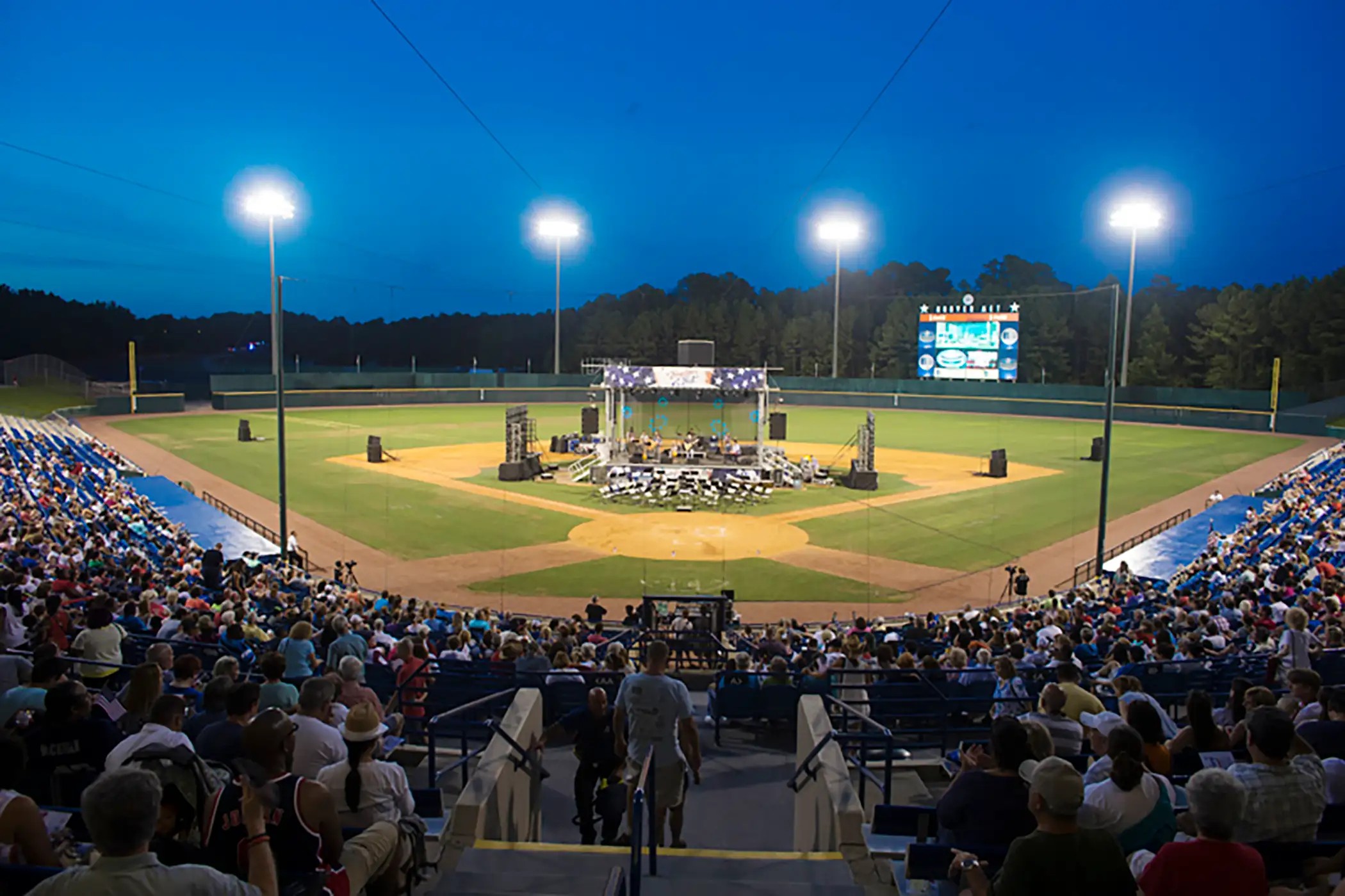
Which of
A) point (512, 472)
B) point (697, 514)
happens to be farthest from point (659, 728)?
point (512, 472)

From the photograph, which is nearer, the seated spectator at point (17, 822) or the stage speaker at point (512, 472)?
the seated spectator at point (17, 822)

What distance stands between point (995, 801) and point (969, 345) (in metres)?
63.1

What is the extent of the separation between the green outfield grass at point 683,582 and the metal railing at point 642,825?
1415cm

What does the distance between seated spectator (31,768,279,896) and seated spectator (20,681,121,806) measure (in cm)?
249

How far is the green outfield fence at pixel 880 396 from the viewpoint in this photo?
206 ft

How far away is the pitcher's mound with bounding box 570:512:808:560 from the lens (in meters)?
24.7

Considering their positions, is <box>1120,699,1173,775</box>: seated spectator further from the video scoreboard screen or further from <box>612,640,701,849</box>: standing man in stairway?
the video scoreboard screen

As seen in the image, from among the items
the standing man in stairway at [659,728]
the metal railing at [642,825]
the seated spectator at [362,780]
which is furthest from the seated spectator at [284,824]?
the standing man in stairway at [659,728]

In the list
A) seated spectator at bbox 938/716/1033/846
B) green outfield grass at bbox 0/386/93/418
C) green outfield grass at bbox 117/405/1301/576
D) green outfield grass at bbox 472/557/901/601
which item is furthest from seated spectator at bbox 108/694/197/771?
green outfield grass at bbox 0/386/93/418

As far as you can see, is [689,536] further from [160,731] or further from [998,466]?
[160,731]

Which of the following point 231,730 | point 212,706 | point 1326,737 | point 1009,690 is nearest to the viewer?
point 231,730

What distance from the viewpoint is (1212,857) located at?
12.1 ft

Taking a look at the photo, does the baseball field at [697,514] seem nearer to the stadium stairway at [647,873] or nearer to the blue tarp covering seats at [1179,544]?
the blue tarp covering seats at [1179,544]

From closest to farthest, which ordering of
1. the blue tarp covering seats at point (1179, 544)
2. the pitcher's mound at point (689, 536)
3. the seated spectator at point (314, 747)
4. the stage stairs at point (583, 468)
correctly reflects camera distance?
1. the seated spectator at point (314, 747)
2. the blue tarp covering seats at point (1179, 544)
3. the pitcher's mound at point (689, 536)
4. the stage stairs at point (583, 468)
